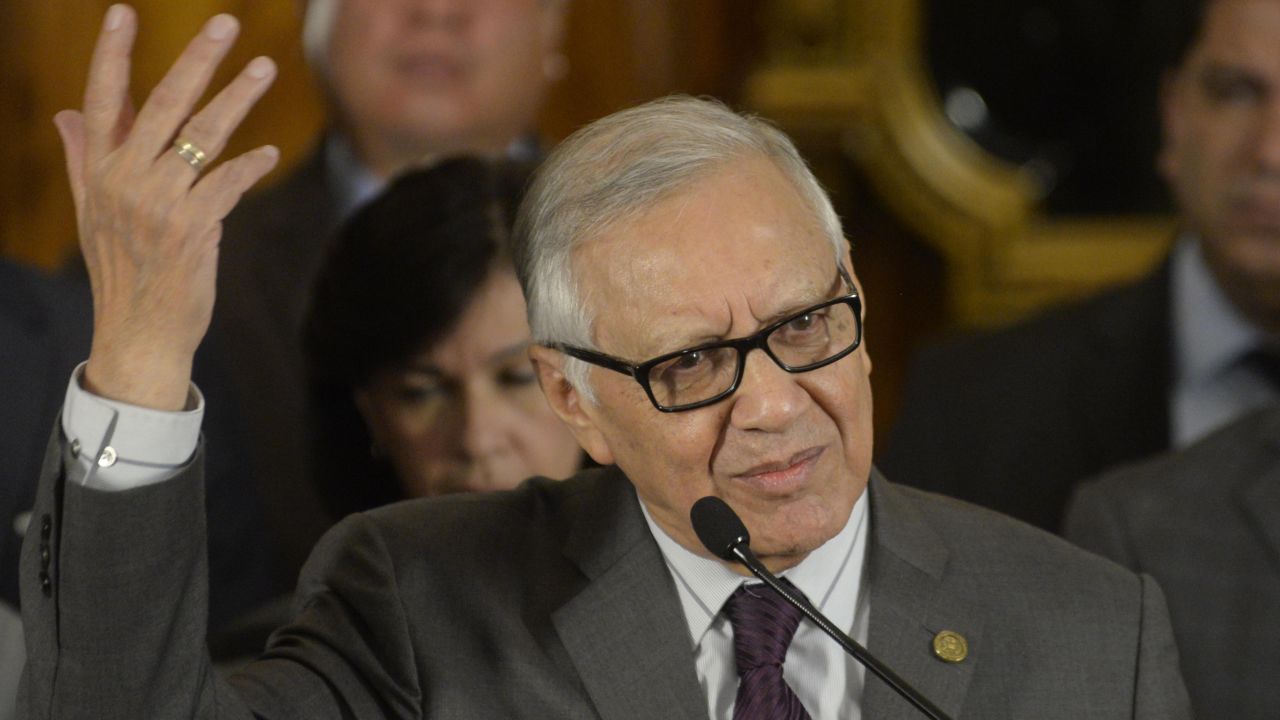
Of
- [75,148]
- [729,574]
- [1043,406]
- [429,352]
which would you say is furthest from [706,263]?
[1043,406]

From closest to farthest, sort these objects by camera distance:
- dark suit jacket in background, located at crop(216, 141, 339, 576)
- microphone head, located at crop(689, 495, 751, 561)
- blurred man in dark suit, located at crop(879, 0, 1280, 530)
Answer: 1. microphone head, located at crop(689, 495, 751, 561)
2. dark suit jacket in background, located at crop(216, 141, 339, 576)
3. blurred man in dark suit, located at crop(879, 0, 1280, 530)

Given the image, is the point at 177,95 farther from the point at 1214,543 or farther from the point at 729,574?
the point at 1214,543

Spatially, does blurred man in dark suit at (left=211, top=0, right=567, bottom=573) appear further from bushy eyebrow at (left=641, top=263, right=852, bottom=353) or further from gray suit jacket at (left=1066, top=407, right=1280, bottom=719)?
bushy eyebrow at (left=641, top=263, right=852, bottom=353)

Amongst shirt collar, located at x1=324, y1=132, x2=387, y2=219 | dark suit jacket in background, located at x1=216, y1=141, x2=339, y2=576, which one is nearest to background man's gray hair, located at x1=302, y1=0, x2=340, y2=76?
shirt collar, located at x1=324, y1=132, x2=387, y2=219

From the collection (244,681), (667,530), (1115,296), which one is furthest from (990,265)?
(244,681)

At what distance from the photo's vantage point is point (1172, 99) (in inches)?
123

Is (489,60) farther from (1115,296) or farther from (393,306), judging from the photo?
(1115,296)

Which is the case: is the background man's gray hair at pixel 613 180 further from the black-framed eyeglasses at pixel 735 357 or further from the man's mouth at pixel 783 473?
the man's mouth at pixel 783 473

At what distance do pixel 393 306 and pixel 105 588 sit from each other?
41.0 inches

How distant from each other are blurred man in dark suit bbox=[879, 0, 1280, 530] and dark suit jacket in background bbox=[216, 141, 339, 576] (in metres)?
0.99

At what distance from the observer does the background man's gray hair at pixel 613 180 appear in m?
1.62

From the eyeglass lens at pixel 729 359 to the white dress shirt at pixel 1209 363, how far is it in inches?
59.9

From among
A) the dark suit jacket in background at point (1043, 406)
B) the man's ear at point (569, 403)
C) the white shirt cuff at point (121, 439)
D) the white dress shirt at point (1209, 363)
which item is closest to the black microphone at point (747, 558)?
the man's ear at point (569, 403)

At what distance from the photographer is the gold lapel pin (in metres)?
1.67
